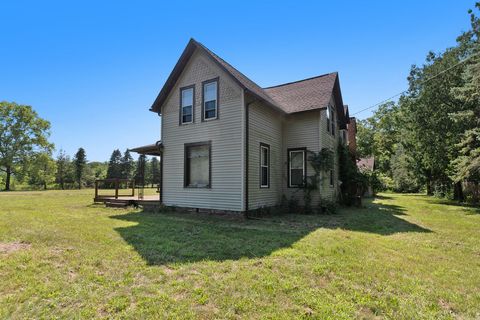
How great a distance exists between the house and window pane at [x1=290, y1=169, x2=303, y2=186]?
0.06ft

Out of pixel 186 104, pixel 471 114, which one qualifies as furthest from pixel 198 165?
pixel 471 114

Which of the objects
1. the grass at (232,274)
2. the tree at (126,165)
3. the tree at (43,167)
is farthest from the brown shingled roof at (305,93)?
the tree at (126,165)

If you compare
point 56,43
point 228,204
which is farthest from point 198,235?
point 56,43

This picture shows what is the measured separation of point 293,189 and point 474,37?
18.3 m

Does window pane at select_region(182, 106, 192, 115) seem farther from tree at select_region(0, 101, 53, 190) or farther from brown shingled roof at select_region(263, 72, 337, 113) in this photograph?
tree at select_region(0, 101, 53, 190)

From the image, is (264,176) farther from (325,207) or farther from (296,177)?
(325,207)

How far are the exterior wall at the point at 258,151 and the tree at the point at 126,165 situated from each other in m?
57.5

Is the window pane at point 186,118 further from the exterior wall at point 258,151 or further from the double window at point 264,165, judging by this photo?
the double window at point 264,165

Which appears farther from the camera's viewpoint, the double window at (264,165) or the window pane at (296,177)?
the window pane at (296,177)

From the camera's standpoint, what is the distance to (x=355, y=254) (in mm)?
5379

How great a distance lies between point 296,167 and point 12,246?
35.0 ft

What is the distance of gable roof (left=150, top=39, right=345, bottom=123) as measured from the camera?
1105cm

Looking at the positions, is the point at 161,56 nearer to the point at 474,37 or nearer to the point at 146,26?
the point at 146,26

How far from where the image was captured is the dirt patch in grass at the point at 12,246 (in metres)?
5.40
